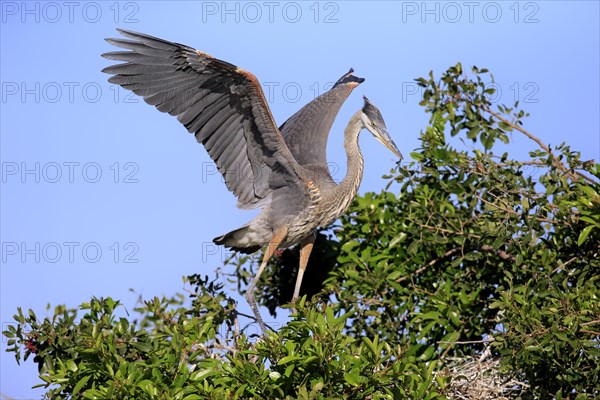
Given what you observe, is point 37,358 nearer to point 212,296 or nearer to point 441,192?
point 212,296

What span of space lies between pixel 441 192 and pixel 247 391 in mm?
2624

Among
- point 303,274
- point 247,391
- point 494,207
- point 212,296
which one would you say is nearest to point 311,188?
point 303,274

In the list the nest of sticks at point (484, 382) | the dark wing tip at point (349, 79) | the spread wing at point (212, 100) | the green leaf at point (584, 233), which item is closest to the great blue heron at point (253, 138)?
the spread wing at point (212, 100)

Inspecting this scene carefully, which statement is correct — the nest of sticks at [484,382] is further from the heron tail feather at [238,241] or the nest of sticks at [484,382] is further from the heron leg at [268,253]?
the heron tail feather at [238,241]

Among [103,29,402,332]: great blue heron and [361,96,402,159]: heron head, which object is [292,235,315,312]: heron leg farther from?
[361,96,402,159]: heron head

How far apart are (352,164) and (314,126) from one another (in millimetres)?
603

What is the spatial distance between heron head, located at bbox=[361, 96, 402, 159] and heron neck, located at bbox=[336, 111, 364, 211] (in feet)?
0.24

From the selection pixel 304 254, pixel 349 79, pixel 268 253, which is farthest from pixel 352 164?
pixel 349 79

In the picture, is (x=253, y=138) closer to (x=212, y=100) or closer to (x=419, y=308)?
(x=212, y=100)

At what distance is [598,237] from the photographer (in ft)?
19.9

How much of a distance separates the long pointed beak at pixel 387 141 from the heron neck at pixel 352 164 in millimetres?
236

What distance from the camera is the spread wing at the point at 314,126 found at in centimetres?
834

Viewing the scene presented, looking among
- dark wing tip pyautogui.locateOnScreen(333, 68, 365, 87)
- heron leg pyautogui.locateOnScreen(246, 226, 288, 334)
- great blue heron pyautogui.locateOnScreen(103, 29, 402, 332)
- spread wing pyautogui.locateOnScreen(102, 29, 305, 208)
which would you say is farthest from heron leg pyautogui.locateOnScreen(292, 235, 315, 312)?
dark wing tip pyautogui.locateOnScreen(333, 68, 365, 87)

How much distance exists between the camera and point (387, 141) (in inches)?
316
